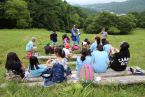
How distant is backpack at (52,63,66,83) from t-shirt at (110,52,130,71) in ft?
7.04

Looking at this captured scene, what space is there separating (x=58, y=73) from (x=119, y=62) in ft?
8.25

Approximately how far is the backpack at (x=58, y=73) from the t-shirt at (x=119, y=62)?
7.04 feet

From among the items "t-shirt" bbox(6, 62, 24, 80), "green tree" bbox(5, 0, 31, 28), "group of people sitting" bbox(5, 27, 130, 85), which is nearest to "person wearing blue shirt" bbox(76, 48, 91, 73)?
"group of people sitting" bbox(5, 27, 130, 85)

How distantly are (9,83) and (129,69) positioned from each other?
4.71 m

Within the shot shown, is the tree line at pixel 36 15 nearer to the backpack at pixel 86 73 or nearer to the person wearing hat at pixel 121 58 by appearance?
the person wearing hat at pixel 121 58

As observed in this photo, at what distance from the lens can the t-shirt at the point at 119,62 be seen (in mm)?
11562

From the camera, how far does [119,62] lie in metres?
11.6

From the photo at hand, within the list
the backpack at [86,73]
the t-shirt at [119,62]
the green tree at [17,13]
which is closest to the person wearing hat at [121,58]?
the t-shirt at [119,62]

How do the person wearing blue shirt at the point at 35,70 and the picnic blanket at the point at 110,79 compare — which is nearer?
the picnic blanket at the point at 110,79

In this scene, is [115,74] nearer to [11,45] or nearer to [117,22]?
[11,45]

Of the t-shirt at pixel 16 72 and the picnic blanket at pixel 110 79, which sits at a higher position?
the t-shirt at pixel 16 72

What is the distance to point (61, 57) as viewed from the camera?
10.7m

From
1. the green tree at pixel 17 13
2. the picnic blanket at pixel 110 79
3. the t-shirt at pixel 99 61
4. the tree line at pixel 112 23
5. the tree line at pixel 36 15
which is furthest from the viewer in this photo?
the tree line at pixel 112 23

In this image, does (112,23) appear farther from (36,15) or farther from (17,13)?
(17,13)
